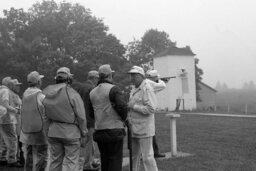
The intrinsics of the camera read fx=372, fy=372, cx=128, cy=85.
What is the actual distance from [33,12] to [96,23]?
8.49 m

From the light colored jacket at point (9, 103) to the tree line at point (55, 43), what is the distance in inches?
1229

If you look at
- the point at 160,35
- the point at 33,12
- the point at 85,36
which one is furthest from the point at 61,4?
the point at 160,35

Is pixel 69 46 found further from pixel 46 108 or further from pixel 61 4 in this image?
pixel 46 108

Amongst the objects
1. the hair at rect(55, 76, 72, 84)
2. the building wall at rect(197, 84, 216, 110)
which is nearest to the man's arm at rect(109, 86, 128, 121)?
the hair at rect(55, 76, 72, 84)

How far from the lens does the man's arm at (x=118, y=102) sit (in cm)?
557

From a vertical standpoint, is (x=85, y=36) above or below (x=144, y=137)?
above

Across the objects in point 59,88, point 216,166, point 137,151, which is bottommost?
point 216,166

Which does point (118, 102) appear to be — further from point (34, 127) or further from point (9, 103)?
point (9, 103)

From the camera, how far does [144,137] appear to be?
6266mm

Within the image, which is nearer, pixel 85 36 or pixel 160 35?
pixel 85 36

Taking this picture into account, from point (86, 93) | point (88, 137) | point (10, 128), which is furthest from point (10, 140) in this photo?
point (86, 93)

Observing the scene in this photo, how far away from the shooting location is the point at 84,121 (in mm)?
5695

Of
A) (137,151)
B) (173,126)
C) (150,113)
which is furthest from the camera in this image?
(173,126)

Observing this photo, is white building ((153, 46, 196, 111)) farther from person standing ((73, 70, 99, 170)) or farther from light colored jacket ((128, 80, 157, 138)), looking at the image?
light colored jacket ((128, 80, 157, 138))
